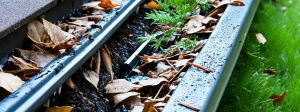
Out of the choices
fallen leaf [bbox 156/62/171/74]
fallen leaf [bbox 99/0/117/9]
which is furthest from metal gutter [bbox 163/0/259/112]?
fallen leaf [bbox 99/0/117/9]

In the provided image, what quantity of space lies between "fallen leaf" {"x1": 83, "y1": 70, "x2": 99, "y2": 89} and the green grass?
2.79 ft

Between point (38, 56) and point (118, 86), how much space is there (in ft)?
1.41

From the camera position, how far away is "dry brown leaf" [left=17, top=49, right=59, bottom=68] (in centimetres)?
151

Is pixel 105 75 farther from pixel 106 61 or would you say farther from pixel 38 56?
pixel 38 56

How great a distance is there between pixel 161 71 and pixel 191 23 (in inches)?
23.7

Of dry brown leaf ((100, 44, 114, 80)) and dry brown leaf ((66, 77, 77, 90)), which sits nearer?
dry brown leaf ((66, 77, 77, 90))

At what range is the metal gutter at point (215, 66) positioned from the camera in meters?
1.26

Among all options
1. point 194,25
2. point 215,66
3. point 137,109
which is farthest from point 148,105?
point 194,25

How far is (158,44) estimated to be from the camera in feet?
6.84

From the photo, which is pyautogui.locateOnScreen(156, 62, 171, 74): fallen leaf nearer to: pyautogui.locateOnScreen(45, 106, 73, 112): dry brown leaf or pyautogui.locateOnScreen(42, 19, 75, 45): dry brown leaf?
pyautogui.locateOnScreen(42, 19, 75, 45): dry brown leaf

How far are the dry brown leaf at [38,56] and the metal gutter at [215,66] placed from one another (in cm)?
65

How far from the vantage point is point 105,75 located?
70.1 inches

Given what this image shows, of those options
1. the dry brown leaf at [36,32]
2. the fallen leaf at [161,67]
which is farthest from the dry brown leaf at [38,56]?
the fallen leaf at [161,67]

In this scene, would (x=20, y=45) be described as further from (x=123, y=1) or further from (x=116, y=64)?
(x=123, y=1)
